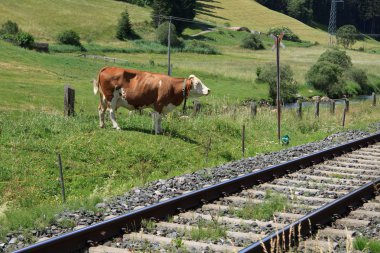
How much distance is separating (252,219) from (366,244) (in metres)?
1.86

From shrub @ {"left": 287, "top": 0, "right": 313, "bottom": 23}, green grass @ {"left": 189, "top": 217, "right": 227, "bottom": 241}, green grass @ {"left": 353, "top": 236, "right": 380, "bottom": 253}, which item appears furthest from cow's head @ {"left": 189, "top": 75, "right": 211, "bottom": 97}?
shrub @ {"left": 287, "top": 0, "right": 313, "bottom": 23}

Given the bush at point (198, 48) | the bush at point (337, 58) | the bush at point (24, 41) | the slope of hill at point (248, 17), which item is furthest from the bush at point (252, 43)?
the bush at point (24, 41)

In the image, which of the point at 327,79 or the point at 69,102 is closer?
the point at 69,102

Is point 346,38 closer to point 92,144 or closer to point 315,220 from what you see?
point 92,144

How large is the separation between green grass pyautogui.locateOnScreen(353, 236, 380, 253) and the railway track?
17 centimetres

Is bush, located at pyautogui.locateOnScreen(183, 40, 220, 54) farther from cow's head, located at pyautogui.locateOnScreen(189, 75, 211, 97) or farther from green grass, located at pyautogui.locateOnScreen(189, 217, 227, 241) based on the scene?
green grass, located at pyautogui.locateOnScreen(189, 217, 227, 241)

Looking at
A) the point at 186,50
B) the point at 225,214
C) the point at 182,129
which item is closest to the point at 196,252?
the point at 225,214

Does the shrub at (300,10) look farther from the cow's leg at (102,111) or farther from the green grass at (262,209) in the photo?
the green grass at (262,209)

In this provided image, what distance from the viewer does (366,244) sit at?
284 inches

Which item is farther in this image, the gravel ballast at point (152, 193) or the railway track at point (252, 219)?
the gravel ballast at point (152, 193)

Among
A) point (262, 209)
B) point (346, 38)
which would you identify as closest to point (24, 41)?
point (262, 209)

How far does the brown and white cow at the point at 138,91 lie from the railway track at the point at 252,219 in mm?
5916

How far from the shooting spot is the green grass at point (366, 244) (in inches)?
287

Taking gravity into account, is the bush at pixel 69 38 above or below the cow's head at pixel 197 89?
above
